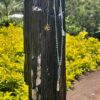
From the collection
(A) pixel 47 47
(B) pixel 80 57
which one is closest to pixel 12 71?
(B) pixel 80 57

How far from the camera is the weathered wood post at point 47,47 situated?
269 cm

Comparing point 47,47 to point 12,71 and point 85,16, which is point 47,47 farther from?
point 85,16

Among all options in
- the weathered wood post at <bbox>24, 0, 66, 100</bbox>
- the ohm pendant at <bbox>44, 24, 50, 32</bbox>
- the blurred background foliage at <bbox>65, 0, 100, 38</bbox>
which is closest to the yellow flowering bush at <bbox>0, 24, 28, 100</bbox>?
the weathered wood post at <bbox>24, 0, 66, 100</bbox>

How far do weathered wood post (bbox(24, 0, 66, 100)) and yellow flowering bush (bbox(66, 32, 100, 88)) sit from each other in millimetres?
5303

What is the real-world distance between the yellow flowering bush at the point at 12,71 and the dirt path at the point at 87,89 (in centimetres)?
121

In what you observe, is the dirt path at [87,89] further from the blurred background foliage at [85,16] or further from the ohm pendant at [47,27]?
the blurred background foliage at [85,16]

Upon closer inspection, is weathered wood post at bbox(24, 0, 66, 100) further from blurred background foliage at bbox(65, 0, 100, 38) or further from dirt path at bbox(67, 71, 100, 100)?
blurred background foliage at bbox(65, 0, 100, 38)

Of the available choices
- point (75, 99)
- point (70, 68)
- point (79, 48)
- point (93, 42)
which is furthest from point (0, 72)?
point (93, 42)

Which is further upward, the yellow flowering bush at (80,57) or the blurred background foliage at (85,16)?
the blurred background foliage at (85,16)

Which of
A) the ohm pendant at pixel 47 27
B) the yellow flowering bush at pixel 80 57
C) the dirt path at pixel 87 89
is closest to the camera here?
the ohm pendant at pixel 47 27

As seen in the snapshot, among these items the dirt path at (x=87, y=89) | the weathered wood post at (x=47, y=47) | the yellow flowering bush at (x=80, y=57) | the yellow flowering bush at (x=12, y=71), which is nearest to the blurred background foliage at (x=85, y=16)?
the yellow flowering bush at (x=80, y=57)

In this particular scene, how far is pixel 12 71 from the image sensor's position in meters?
Result: 7.14

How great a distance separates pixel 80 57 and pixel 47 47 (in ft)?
24.9

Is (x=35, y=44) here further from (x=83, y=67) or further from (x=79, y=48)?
(x=79, y=48)
